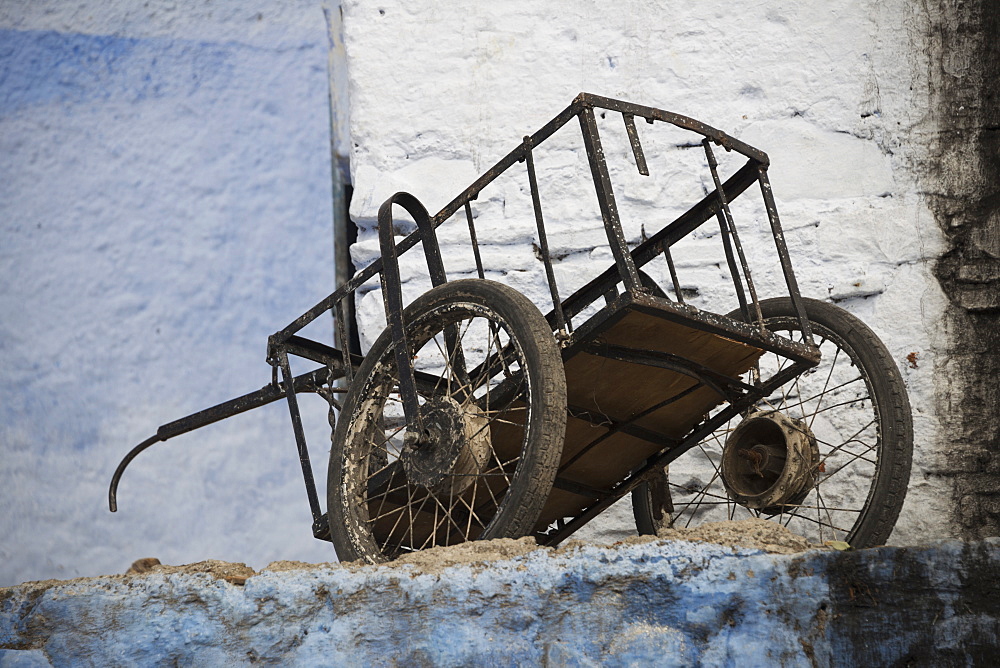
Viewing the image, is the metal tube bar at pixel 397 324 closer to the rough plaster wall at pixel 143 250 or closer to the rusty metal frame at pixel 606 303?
the rusty metal frame at pixel 606 303

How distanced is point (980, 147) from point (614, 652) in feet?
8.62

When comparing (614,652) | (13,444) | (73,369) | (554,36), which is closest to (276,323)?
(73,369)

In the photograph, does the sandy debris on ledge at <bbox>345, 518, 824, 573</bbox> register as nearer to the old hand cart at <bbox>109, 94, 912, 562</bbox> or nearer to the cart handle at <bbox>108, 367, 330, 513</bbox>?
the old hand cart at <bbox>109, 94, 912, 562</bbox>

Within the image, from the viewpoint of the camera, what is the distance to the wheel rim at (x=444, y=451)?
250cm

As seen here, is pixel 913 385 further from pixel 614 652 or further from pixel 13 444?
pixel 13 444

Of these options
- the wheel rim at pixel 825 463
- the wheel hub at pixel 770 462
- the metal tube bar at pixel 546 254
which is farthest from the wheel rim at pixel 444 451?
the wheel rim at pixel 825 463

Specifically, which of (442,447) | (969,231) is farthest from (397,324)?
(969,231)

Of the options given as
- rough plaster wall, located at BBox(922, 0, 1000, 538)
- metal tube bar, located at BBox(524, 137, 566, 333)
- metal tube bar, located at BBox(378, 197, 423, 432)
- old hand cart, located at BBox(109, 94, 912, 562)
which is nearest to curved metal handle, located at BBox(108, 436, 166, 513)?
old hand cart, located at BBox(109, 94, 912, 562)

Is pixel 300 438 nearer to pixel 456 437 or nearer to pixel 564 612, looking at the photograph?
pixel 456 437

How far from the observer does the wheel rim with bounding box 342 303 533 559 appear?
2.50 meters

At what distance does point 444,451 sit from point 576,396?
1.37 ft

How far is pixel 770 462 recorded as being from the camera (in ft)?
9.68

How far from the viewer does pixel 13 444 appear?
165 inches

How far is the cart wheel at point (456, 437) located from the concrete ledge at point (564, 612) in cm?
23
